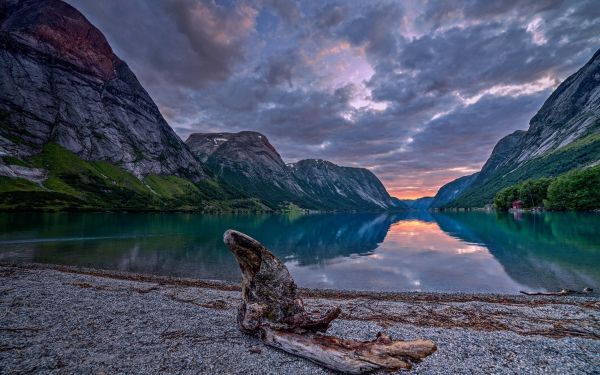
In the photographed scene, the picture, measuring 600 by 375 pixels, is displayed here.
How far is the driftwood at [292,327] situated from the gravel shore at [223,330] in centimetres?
55

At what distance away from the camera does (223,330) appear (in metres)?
17.4

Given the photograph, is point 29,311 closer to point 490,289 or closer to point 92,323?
point 92,323

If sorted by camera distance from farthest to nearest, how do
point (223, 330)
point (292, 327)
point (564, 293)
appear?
point (564, 293) → point (223, 330) → point (292, 327)

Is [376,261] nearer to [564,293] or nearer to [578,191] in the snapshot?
[564,293]

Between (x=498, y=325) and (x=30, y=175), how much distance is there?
254m

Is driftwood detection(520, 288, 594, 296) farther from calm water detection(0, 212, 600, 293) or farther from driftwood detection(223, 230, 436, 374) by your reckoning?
driftwood detection(223, 230, 436, 374)

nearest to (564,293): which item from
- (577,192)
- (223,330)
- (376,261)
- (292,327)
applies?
(376,261)

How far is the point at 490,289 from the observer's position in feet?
112

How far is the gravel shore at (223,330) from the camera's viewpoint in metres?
13.0

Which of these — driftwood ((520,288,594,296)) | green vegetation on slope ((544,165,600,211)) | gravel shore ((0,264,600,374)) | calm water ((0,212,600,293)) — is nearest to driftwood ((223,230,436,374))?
gravel shore ((0,264,600,374))

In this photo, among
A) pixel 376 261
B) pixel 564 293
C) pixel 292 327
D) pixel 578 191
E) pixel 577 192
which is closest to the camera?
pixel 292 327

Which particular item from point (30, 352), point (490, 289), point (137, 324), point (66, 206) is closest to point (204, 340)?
point (137, 324)

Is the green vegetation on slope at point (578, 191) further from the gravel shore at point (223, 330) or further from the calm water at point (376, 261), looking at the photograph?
the gravel shore at point (223, 330)

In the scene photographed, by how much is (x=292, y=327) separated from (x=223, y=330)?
4878mm
